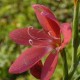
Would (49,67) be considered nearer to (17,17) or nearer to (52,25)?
(52,25)

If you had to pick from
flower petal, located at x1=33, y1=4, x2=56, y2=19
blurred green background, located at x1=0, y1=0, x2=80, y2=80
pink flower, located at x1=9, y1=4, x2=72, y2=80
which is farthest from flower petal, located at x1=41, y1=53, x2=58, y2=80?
blurred green background, located at x1=0, y1=0, x2=80, y2=80

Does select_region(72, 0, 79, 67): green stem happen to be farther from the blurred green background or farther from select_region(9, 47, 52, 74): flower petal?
the blurred green background

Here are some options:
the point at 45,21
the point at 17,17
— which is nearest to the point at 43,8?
the point at 45,21

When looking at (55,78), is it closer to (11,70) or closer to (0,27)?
(0,27)

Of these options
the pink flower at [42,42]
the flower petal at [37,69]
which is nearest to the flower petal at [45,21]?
the pink flower at [42,42]

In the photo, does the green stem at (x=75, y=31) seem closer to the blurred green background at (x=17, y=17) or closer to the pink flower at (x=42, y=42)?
the pink flower at (x=42, y=42)

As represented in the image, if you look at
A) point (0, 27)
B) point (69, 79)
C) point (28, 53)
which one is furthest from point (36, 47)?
point (0, 27)

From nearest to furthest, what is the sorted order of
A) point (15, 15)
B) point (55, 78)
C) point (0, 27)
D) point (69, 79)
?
point (69, 79)
point (55, 78)
point (0, 27)
point (15, 15)

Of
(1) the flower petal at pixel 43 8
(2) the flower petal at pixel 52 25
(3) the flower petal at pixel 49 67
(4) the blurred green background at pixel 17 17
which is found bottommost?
(4) the blurred green background at pixel 17 17

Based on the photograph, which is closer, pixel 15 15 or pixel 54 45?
pixel 54 45
